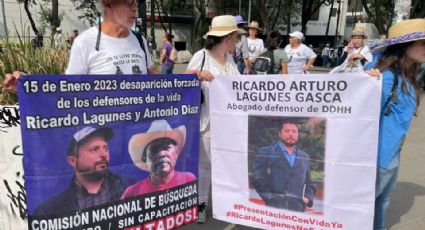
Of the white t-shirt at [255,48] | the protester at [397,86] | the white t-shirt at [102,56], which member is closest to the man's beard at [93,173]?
the white t-shirt at [102,56]

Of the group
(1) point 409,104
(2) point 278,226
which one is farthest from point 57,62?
(1) point 409,104

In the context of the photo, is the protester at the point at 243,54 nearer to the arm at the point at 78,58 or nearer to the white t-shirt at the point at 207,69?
the white t-shirt at the point at 207,69

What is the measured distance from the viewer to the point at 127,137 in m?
2.50

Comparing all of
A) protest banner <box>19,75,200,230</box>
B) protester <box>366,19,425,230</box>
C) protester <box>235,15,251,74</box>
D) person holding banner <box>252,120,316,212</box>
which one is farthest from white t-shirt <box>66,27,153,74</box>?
protester <box>235,15,251,74</box>

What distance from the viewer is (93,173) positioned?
239 cm

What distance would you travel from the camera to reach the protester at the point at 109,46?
257cm

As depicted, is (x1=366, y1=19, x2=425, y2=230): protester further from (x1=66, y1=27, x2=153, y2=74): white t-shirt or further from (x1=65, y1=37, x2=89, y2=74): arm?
(x1=65, y1=37, x2=89, y2=74): arm

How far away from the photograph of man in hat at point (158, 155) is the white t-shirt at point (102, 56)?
419 millimetres

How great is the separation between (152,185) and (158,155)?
0.19m

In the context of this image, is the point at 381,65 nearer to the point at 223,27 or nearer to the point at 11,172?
the point at 223,27

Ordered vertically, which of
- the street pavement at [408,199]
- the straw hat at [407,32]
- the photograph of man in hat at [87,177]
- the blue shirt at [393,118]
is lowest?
the street pavement at [408,199]

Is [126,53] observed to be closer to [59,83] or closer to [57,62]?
[59,83]

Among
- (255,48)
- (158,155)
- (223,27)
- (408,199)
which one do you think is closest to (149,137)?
(158,155)

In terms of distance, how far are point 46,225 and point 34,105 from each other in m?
0.65
